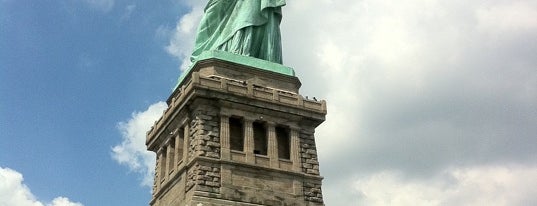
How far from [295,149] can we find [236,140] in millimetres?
3148

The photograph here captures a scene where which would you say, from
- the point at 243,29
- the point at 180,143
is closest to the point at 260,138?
the point at 180,143

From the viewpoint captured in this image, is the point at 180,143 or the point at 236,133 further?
the point at 180,143

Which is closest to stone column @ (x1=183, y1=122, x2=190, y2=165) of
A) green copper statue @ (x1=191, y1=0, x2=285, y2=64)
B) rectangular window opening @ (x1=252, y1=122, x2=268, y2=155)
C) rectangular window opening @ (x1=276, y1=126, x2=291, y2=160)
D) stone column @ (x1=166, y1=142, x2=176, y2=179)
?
stone column @ (x1=166, y1=142, x2=176, y2=179)

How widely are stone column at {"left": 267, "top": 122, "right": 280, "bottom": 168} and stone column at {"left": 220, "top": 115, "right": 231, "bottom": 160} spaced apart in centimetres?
229

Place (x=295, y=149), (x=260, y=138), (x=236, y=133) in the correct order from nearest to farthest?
(x=236, y=133)
(x=295, y=149)
(x=260, y=138)

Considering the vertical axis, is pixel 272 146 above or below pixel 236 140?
below

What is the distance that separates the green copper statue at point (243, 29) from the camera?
136 feet

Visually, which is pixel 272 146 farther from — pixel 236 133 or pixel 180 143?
pixel 180 143

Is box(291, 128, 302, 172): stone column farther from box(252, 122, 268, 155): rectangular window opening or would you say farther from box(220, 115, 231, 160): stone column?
box(220, 115, 231, 160): stone column

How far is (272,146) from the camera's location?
120 ft

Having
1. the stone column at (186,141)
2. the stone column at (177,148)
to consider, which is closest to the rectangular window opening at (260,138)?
the stone column at (186,141)

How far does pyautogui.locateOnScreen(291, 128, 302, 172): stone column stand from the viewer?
3684 cm

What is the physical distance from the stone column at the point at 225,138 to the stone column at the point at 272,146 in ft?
7.51

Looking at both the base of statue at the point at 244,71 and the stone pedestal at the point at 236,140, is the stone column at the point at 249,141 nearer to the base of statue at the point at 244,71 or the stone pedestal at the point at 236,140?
the stone pedestal at the point at 236,140
